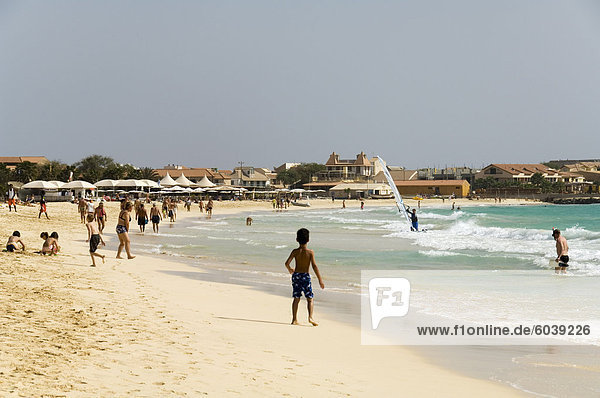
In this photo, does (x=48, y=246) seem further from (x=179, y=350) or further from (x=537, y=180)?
(x=537, y=180)

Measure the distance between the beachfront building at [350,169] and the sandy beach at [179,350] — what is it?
105750 mm

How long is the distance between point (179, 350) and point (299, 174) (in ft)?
399

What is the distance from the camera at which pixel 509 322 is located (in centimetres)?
802

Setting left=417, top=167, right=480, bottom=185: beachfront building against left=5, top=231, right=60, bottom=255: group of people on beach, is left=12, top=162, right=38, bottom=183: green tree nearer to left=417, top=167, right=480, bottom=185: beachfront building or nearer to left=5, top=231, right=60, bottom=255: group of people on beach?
left=5, top=231, right=60, bottom=255: group of people on beach

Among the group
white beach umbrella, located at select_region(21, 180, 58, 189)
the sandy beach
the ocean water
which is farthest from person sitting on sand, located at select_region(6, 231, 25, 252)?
white beach umbrella, located at select_region(21, 180, 58, 189)

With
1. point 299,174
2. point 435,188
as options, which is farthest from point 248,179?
point 435,188

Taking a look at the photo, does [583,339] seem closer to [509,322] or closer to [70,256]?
[509,322]

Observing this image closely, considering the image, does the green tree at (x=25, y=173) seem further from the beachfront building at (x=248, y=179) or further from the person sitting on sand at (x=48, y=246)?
the person sitting on sand at (x=48, y=246)

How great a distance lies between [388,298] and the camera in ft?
33.1

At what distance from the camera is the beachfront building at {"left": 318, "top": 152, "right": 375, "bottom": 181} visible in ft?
375

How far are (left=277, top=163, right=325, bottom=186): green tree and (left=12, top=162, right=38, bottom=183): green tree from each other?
58234 millimetres

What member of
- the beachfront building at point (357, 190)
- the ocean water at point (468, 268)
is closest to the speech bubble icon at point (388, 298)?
the ocean water at point (468, 268)

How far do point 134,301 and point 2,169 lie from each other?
64.1m

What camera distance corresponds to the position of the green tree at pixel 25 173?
229 feet
